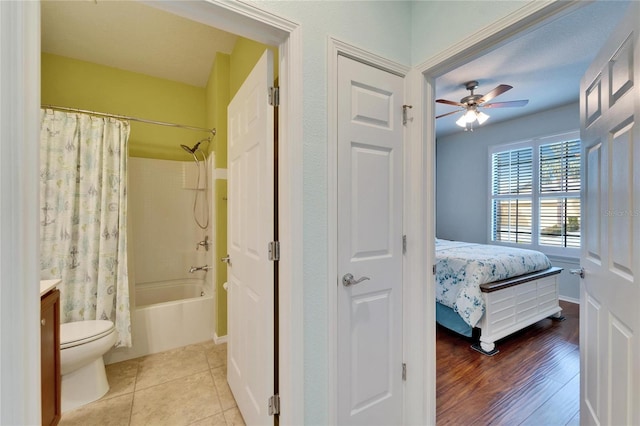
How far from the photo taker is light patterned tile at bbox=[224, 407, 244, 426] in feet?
5.18

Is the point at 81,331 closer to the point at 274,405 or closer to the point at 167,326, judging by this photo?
the point at 167,326

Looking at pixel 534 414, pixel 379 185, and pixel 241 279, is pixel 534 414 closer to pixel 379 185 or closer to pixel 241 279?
pixel 379 185

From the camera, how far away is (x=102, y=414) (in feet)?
5.39

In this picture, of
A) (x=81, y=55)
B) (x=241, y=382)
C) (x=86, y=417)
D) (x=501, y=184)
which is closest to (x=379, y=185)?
(x=241, y=382)

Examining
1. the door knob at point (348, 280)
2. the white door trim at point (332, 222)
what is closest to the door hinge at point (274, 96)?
the white door trim at point (332, 222)

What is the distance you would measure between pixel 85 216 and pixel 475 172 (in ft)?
18.1

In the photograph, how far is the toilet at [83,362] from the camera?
1654mm

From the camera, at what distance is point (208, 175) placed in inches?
117

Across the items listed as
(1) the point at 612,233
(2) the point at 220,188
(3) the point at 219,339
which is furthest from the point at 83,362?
(1) the point at 612,233

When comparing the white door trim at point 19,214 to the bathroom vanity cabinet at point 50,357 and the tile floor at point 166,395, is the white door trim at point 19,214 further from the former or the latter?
the tile floor at point 166,395

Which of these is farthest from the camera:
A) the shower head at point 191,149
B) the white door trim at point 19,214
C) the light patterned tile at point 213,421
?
the shower head at point 191,149

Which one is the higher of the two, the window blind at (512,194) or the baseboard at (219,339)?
the window blind at (512,194)

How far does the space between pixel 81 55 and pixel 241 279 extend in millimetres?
2775

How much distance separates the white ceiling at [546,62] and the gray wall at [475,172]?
30cm
